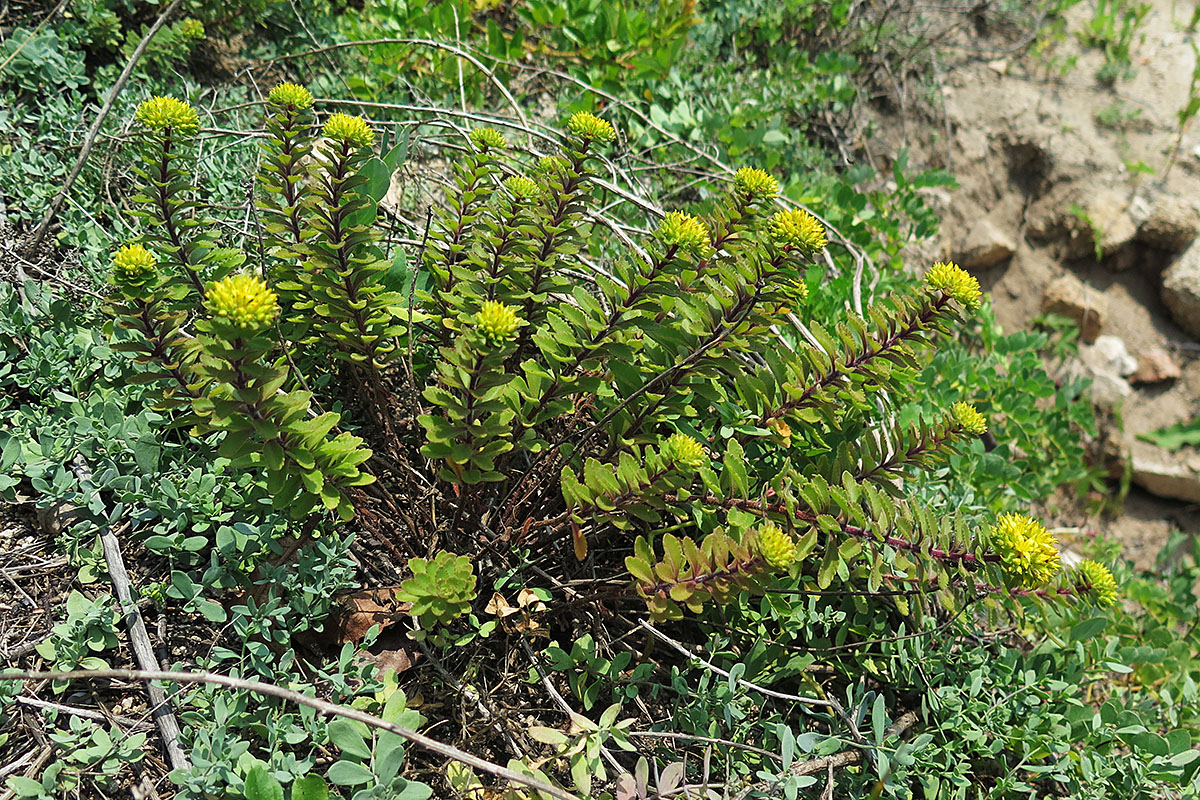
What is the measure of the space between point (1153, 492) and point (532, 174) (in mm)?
4765

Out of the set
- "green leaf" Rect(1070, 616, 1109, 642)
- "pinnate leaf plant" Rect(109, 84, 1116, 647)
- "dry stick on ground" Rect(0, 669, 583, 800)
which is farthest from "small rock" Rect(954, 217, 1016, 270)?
"dry stick on ground" Rect(0, 669, 583, 800)

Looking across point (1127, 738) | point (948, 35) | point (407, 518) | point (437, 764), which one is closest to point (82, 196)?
point (407, 518)

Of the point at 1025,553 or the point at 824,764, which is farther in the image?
the point at 824,764

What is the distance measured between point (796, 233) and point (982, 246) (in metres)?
3.74

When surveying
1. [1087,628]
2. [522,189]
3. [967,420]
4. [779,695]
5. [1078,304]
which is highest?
[522,189]

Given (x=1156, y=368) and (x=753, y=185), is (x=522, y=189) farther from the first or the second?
(x=1156, y=368)

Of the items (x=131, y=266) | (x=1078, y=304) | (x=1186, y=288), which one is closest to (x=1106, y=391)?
(x=1078, y=304)

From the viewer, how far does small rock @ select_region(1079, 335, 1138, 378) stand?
205 inches

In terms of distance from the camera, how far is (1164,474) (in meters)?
4.95

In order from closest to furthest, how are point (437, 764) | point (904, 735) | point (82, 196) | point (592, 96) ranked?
point (437, 764) < point (904, 735) < point (82, 196) < point (592, 96)

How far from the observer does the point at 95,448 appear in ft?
6.81

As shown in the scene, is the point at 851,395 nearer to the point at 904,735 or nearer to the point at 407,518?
the point at 904,735

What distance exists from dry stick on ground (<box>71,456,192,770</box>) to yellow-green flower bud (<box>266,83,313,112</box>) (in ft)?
3.30

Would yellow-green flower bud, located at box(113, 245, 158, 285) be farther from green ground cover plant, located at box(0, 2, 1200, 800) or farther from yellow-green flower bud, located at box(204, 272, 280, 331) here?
yellow-green flower bud, located at box(204, 272, 280, 331)
